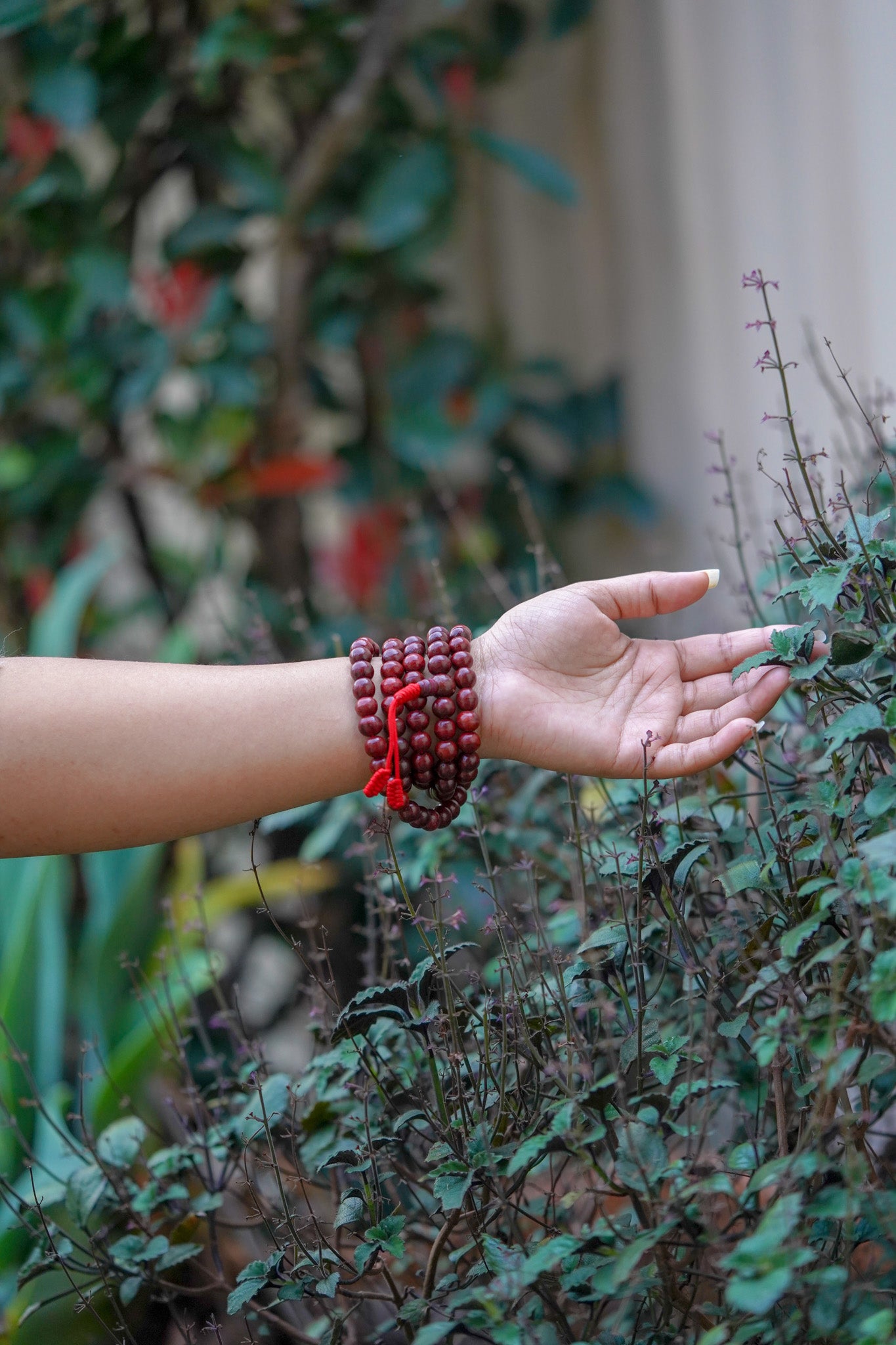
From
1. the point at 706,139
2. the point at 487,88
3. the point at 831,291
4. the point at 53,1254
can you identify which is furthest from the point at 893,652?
the point at 487,88

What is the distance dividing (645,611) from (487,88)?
1.62 metres

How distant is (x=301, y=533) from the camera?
2080 millimetres

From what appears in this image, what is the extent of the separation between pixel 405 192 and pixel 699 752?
4.61 ft

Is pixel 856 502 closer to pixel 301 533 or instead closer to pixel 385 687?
pixel 385 687

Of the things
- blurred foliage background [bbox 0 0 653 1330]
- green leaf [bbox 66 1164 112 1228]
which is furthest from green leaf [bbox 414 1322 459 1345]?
blurred foliage background [bbox 0 0 653 1330]

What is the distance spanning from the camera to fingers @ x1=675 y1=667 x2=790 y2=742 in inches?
27.5

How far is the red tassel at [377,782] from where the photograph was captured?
2.53ft

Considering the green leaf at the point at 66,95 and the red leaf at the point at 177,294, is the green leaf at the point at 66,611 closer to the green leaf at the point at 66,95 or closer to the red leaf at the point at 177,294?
the red leaf at the point at 177,294

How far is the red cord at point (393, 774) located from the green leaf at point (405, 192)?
1255 mm

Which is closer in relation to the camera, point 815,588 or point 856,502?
point 815,588

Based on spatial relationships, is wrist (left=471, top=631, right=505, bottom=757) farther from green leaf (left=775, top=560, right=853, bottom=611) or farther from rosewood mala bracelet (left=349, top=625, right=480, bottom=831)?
green leaf (left=775, top=560, right=853, bottom=611)

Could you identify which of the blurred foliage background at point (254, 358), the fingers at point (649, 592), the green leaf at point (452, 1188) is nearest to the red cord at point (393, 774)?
the fingers at point (649, 592)

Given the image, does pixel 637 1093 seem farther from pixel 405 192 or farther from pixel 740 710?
pixel 405 192

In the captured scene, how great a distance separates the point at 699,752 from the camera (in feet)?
2.32
